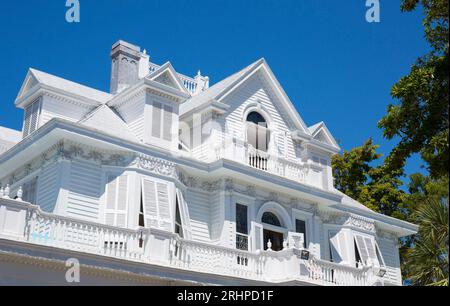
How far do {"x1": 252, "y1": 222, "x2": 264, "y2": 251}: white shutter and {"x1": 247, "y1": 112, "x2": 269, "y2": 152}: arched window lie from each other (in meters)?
4.11

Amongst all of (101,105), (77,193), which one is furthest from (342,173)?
(77,193)

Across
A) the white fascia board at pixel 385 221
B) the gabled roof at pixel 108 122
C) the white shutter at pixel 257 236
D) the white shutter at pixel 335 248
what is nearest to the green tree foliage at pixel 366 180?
the white fascia board at pixel 385 221

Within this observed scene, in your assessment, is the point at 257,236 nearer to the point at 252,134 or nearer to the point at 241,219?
the point at 241,219

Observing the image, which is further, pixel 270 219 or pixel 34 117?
pixel 270 219

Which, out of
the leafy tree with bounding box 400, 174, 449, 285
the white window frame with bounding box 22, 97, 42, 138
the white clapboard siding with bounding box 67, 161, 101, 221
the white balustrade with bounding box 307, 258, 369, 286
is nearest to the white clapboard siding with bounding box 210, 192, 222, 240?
the white balustrade with bounding box 307, 258, 369, 286

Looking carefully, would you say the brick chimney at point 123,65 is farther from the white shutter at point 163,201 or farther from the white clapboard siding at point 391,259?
the white clapboard siding at point 391,259

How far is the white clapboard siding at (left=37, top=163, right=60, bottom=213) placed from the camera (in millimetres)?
21656

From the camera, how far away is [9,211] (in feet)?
59.0

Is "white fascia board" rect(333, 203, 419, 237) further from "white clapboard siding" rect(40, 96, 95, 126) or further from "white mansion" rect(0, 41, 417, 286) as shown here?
"white clapboard siding" rect(40, 96, 95, 126)

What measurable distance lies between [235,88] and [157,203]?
758cm

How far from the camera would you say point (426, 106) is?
47.8ft

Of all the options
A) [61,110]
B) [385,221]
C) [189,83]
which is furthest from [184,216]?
[189,83]
